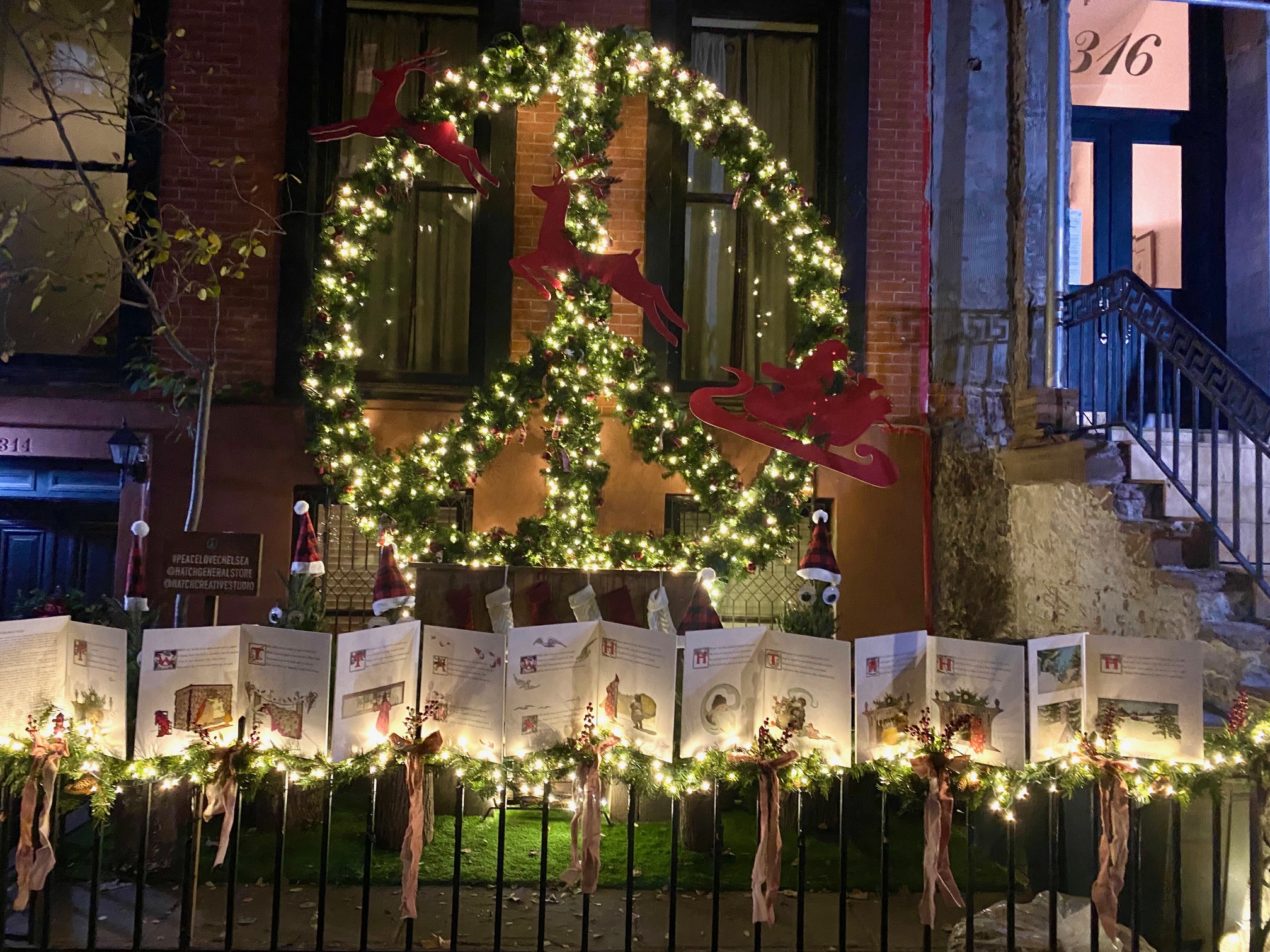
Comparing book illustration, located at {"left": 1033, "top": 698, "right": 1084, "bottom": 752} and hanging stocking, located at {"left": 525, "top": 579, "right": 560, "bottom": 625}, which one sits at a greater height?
hanging stocking, located at {"left": 525, "top": 579, "right": 560, "bottom": 625}

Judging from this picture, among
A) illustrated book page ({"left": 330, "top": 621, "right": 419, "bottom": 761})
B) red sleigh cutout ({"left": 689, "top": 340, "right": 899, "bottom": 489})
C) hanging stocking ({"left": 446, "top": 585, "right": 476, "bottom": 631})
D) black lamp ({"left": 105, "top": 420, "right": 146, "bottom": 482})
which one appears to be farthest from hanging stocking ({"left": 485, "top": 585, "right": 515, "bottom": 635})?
black lamp ({"left": 105, "top": 420, "right": 146, "bottom": 482})

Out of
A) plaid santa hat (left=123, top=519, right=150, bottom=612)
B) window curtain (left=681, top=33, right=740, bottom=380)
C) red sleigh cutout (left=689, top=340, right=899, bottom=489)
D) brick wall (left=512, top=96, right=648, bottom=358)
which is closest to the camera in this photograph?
plaid santa hat (left=123, top=519, right=150, bottom=612)

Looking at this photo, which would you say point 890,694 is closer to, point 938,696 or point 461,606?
point 938,696

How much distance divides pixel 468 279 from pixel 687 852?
5.40m

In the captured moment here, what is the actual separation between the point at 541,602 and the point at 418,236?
3938 mm

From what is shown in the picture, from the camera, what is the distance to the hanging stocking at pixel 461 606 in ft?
21.7

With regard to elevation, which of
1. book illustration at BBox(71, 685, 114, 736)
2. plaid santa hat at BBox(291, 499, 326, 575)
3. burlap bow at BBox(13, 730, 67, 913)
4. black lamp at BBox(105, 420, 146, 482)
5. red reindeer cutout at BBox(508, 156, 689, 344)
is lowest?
burlap bow at BBox(13, 730, 67, 913)

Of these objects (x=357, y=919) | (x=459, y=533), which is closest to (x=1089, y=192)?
(x=459, y=533)

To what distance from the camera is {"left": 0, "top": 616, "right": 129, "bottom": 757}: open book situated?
3.82 meters

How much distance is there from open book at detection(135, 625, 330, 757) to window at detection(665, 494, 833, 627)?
4917 mm

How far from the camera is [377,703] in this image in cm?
390

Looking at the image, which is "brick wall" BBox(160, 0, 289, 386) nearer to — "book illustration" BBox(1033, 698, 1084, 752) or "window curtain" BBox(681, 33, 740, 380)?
"window curtain" BBox(681, 33, 740, 380)

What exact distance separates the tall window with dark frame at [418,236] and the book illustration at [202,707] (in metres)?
5.04

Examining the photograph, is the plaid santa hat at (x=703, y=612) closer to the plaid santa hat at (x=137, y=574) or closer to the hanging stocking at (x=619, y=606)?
the hanging stocking at (x=619, y=606)
